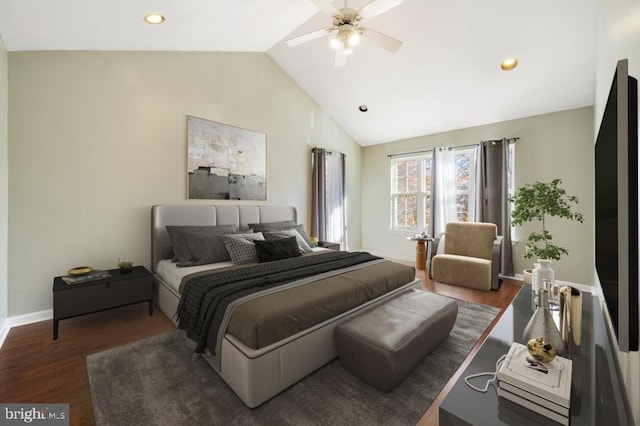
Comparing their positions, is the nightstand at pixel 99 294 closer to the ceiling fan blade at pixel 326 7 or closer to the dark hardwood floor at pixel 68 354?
the dark hardwood floor at pixel 68 354

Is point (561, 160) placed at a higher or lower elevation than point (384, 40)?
lower

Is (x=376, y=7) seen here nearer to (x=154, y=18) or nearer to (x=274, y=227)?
(x=154, y=18)

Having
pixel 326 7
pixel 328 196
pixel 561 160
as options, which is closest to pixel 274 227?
pixel 328 196

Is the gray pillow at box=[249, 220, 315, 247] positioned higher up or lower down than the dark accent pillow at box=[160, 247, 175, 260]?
higher up

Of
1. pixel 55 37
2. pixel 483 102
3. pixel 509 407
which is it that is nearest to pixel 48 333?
pixel 55 37

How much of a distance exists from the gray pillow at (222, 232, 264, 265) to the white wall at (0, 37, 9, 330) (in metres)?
1.78

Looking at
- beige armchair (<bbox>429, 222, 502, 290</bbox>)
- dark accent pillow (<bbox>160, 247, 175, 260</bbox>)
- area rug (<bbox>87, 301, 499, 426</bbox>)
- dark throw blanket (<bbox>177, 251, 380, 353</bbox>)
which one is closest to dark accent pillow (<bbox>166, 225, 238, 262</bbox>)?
dark accent pillow (<bbox>160, 247, 175, 260</bbox>)

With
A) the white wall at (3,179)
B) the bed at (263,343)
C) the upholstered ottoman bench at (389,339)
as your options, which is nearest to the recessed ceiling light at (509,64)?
the bed at (263,343)

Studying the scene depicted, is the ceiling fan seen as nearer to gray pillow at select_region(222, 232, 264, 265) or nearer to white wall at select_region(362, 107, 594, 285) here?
gray pillow at select_region(222, 232, 264, 265)

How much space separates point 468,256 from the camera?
13.6 feet

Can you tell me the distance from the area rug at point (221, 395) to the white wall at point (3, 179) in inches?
46.3

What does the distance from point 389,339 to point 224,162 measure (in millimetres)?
3066

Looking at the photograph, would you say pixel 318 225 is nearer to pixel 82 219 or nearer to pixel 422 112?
pixel 422 112

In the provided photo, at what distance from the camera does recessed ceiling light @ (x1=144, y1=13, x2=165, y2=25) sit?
2461 mm
